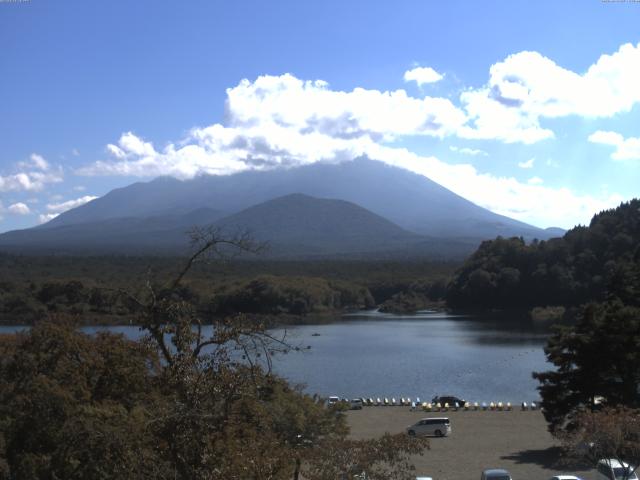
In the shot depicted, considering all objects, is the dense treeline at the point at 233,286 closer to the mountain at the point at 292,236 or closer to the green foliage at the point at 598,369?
the green foliage at the point at 598,369

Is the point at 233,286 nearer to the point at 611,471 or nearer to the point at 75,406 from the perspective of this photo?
the point at 611,471

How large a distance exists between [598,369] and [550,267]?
41.9 meters

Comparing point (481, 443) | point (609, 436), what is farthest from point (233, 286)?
point (609, 436)

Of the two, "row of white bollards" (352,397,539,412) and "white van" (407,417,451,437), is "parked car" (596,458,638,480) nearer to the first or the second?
"white van" (407,417,451,437)

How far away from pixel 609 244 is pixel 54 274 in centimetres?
4762

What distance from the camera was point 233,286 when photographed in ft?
194

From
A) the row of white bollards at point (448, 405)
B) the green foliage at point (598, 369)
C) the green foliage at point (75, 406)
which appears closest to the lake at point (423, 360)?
the row of white bollards at point (448, 405)

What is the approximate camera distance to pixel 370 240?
17788cm

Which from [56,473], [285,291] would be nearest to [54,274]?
[285,291]

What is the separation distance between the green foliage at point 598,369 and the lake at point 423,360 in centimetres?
691

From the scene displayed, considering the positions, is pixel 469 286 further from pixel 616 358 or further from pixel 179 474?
pixel 179 474

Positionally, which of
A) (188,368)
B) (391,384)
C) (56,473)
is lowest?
(391,384)

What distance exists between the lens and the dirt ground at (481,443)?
13.1 meters

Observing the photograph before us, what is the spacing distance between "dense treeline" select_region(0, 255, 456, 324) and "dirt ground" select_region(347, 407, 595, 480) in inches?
897
